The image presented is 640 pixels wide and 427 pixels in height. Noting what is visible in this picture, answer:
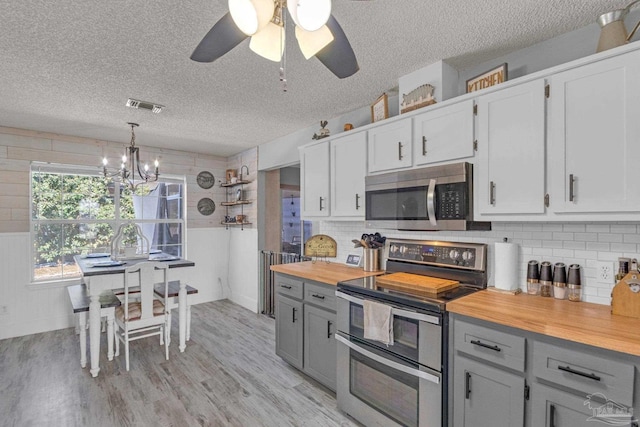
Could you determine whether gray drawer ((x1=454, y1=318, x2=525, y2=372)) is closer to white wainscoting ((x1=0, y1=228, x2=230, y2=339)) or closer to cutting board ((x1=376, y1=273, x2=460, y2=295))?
cutting board ((x1=376, y1=273, x2=460, y2=295))

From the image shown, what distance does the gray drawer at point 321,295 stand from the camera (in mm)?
2504

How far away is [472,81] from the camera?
214 cm

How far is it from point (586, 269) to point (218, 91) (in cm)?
296

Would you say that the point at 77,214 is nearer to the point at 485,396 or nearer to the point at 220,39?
the point at 220,39

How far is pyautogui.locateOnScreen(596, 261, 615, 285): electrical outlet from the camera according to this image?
1741 mm

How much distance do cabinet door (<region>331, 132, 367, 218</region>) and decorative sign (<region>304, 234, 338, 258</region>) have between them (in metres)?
Result: 0.44

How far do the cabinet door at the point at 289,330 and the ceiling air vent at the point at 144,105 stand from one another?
222 cm

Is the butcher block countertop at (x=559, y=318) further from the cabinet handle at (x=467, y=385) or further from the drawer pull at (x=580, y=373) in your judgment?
the cabinet handle at (x=467, y=385)

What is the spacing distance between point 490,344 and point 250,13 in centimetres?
185

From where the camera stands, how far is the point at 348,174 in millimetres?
2910

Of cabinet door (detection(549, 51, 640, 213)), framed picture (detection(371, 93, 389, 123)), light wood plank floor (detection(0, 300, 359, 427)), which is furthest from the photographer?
framed picture (detection(371, 93, 389, 123))

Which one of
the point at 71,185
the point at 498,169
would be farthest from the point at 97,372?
the point at 498,169

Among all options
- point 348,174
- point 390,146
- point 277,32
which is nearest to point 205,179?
point 348,174

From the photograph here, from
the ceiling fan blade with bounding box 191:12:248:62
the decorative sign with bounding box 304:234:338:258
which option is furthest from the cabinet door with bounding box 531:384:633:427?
the decorative sign with bounding box 304:234:338:258
